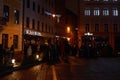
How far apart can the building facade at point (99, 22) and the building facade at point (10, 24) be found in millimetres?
25186

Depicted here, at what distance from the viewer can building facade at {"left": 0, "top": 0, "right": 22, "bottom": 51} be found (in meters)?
33.9

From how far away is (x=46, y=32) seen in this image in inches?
2324

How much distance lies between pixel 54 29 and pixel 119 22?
13968 millimetres

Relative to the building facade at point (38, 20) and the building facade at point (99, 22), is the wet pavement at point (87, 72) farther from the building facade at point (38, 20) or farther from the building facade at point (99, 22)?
the building facade at point (99, 22)

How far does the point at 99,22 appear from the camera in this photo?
63469 millimetres

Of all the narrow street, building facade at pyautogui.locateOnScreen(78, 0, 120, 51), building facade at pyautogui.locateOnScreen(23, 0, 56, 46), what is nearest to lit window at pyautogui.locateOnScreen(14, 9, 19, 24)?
building facade at pyautogui.locateOnScreen(23, 0, 56, 46)

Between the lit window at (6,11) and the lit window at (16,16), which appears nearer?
the lit window at (6,11)

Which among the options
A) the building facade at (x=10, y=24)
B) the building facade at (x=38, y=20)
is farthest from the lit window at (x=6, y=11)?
the building facade at (x=38, y=20)

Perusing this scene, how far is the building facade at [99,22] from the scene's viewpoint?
62875 millimetres

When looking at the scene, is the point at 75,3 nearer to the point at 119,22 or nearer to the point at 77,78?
the point at 119,22

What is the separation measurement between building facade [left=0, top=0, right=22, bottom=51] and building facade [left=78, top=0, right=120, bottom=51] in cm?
2519

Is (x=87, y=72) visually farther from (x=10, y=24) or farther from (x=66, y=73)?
(x=10, y=24)

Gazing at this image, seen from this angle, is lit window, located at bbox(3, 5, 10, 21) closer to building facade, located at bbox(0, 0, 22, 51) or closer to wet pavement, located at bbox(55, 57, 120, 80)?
Answer: building facade, located at bbox(0, 0, 22, 51)

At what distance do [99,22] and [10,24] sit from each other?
30.3 metres
